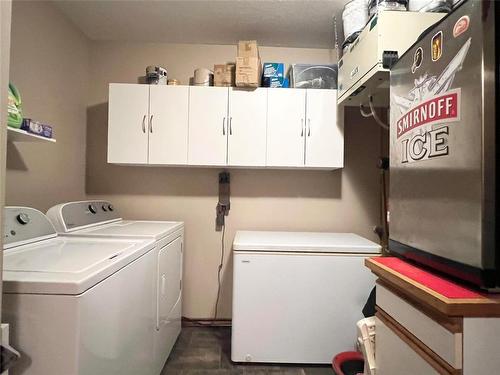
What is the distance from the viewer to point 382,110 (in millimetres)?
2555

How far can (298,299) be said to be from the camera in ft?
6.07

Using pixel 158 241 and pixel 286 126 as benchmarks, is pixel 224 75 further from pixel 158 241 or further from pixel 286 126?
pixel 158 241

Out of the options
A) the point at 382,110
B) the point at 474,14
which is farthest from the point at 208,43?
the point at 474,14

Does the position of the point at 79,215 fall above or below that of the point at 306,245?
above

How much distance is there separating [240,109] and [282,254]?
3.77ft

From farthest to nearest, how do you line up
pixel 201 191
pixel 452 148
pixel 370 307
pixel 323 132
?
1. pixel 201 191
2. pixel 323 132
3. pixel 370 307
4. pixel 452 148

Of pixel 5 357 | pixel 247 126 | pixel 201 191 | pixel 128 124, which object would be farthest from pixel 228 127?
pixel 5 357

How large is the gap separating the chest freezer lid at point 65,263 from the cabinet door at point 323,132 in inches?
55.6

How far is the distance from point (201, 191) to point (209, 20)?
139 centimetres

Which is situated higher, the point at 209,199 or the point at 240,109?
the point at 240,109

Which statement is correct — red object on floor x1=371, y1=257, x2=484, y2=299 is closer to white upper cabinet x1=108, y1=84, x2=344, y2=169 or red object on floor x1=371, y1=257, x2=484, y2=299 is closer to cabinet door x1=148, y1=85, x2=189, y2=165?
white upper cabinet x1=108, y1=84, x2=344, y2=169

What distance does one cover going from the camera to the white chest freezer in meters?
1.84

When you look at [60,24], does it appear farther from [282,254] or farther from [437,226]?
[437,226]

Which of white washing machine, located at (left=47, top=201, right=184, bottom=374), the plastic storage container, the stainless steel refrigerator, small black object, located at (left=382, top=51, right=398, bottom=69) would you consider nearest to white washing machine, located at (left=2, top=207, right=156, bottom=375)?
white washing machine, located at (left=47, top=201, right=184, bottom=374)
